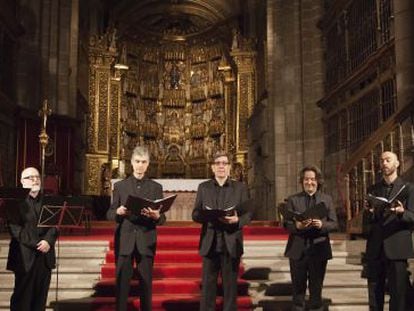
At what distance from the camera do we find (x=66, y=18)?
52.4ft

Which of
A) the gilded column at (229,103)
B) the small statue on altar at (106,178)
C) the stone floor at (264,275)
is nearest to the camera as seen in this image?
the stone floor at (264,275)

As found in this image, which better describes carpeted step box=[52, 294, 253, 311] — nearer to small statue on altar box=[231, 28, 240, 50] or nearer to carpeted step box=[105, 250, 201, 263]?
carpeted step box=[105, 250, 201, 263]

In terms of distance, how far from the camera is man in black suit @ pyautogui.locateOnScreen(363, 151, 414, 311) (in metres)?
4.85

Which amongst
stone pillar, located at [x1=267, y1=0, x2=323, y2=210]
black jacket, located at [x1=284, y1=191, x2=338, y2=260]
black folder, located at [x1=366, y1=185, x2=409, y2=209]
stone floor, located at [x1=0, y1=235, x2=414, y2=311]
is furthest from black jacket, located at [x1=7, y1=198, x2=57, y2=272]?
stone pillar, located at [x1=267, y1=0, x2=323, y2=210]

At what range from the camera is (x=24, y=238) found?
4.95 m

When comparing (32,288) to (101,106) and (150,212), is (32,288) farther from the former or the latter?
(101,106)

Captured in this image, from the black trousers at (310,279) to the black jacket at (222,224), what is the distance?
572 mm

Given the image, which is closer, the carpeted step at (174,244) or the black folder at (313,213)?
the black folder at (313,213)

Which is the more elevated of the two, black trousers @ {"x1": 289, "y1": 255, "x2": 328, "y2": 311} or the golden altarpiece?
the golden altarpiece

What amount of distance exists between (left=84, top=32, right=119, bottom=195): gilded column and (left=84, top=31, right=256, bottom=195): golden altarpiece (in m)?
0.04

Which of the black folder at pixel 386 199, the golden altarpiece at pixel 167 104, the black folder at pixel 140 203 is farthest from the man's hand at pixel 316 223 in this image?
the golden altarpiece at pixel 167 104

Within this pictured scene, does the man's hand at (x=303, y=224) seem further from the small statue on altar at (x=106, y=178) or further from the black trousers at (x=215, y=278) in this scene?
the small statue on altar at (x=106, y=178)

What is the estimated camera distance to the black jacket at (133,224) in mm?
4942

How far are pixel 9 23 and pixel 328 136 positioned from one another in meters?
7.98
